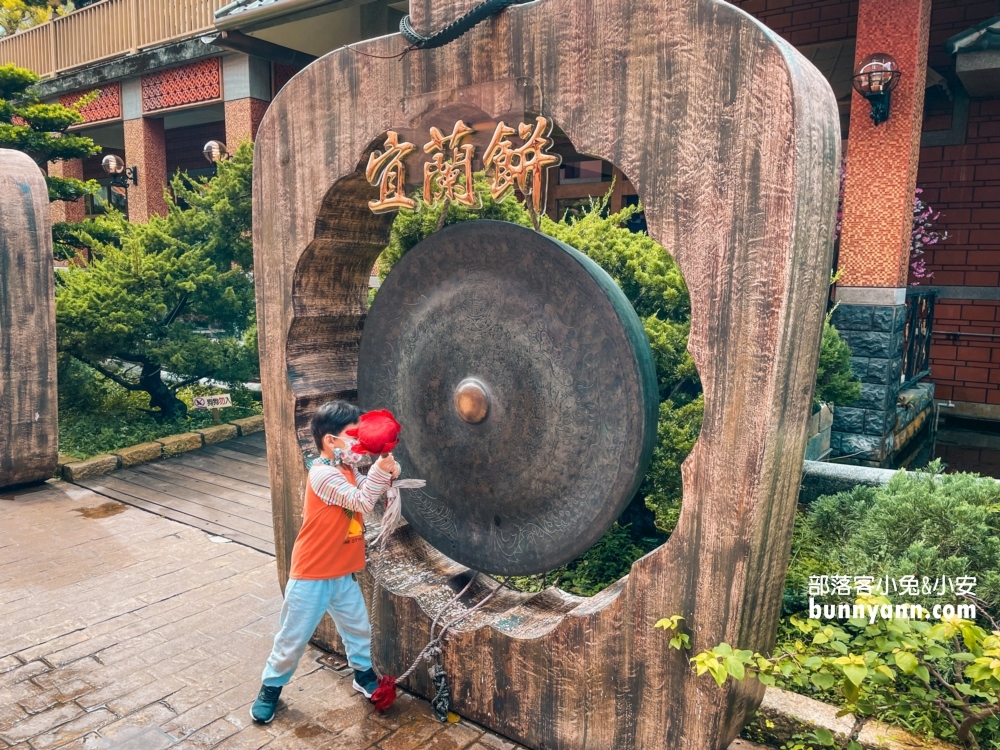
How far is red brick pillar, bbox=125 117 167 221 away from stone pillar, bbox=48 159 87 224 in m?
3.34

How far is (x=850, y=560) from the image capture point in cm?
349

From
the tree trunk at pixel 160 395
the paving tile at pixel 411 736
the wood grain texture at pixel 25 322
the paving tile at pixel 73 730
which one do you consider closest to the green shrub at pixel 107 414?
the tree trunk at pixel 160 395

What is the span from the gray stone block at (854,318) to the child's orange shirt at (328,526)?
529cm

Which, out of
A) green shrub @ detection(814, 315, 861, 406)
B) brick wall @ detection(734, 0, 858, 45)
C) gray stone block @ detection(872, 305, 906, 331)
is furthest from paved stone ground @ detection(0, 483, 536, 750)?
brick wall @ detection(734, 0, 858, 45)

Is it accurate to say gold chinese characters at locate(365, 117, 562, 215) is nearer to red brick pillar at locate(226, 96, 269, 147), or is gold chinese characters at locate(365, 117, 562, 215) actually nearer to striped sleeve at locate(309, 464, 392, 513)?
striped sleeve at locate(309, 464, 392, 513)

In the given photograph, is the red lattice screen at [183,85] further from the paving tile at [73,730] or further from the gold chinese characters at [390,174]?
the paving tile at [73,730]

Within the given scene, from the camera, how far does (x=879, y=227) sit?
21.9 feet

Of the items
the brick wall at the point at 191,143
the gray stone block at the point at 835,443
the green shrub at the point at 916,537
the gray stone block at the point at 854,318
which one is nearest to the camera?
the green shrub at the point at 916,537

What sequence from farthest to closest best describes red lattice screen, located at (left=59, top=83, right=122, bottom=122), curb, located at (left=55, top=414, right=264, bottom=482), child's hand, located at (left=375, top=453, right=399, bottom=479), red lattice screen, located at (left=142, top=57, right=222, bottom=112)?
red lattice screen, located at (left=59, top=83, right=122, bottom=122)
red lattice screen, located at (left=142, top=57, right=222, bottom=112)
curb, located at (left=55, top=414, right=264, bottom=482)
child's hand, located at (left=375, top=453, right=399, bottom=479)

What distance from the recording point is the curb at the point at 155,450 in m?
6.30

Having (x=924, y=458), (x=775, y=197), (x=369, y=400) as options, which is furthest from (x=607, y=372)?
(x=924, y=458)

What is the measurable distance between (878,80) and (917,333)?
108 inches

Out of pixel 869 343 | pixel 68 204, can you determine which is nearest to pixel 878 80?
pixel 869 343

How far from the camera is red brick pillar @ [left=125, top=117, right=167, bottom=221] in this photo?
11766 millimetres
